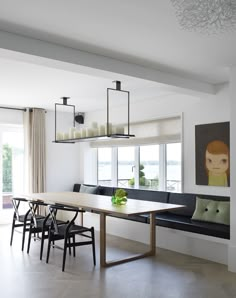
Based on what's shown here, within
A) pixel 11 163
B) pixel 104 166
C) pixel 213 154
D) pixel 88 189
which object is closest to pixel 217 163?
pixel 213 154

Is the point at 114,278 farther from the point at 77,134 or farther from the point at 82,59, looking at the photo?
the point at 82,59

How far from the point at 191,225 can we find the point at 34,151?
3.72m

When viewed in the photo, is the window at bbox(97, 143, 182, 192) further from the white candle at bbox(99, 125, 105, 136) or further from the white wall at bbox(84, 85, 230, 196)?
the white candle at bbox(99, 125, 105, 136)

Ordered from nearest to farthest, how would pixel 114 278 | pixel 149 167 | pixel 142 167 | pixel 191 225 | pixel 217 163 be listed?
pixel 114 278 < pixel 191 225 < pixel 217 163 < pixel 149 167 < pixel 142 167

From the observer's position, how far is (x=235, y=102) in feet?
13.6

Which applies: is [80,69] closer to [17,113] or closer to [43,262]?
[43,262]

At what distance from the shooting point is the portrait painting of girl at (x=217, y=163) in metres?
5.04

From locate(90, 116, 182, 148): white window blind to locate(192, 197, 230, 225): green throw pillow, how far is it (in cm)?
128

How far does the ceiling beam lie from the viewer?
3132mm

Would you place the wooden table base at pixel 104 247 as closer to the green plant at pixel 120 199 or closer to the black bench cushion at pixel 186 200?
the green plant at pixel 120 199

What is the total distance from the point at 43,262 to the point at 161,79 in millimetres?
2794

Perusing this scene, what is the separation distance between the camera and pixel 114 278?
3.83 metres

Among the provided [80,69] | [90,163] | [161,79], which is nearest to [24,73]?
[80,69]

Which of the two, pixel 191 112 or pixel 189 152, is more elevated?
pixel 191 112
